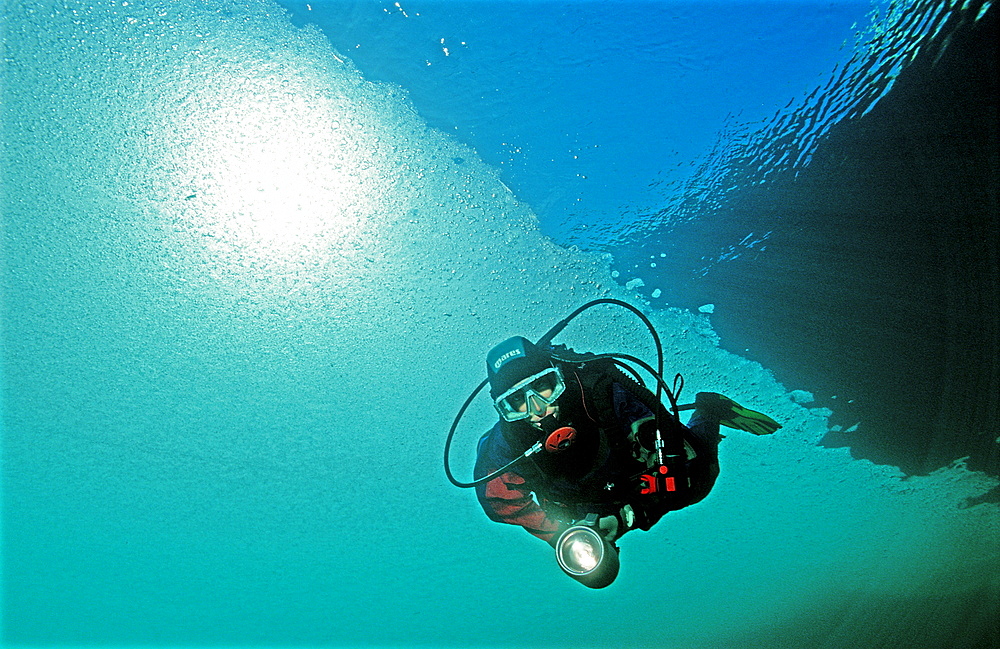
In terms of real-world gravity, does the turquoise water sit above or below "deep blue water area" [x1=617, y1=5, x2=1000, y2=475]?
above

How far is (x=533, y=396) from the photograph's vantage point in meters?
3.13

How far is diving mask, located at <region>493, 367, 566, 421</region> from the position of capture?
3.13 m

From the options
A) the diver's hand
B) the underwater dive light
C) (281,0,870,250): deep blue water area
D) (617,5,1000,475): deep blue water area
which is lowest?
the underwater dive light

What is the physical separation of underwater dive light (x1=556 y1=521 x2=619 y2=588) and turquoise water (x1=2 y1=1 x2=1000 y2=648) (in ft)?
10.2

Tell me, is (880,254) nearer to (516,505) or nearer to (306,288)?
(516,505)

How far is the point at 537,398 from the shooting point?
10.3 feet

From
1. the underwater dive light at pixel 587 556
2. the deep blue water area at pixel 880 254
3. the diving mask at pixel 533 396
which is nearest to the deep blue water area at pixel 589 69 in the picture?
the deep blue water area at pixel 880 254

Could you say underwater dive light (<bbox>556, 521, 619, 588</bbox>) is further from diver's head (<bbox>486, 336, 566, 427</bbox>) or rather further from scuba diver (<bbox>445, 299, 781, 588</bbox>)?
diver's head (<bbox>486, 336, 566, 427</bbox>)

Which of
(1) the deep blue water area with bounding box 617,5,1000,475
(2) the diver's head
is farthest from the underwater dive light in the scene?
(1) the deep blue water area with bounding box 617,5,1000,475

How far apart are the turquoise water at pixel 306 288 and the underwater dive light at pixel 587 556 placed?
3.11 metres

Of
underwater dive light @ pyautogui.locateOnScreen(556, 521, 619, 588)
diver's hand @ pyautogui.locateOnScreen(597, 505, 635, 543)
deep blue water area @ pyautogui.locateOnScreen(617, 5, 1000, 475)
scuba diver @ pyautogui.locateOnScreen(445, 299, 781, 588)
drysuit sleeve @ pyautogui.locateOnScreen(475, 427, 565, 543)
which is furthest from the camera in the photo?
deep blue water area @ pyautogui.locateOnScreen(617, 5, 1000, 475)

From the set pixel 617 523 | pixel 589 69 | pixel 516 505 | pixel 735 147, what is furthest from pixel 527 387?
pixel 735 147

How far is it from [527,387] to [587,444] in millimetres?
653

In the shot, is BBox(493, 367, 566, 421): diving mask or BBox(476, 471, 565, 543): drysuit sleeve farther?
BBox(476, 471, 565, 543): drysuit sleeve
